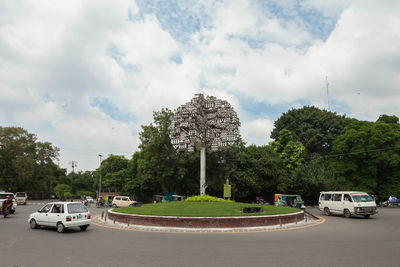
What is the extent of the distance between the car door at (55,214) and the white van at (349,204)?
Result: 20939mm

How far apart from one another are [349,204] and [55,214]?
2130 cm

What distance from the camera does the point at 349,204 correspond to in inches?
928

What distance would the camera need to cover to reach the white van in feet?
75.1

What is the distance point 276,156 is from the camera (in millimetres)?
44750

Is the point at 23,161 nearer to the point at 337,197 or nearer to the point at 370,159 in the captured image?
the point at 337,197

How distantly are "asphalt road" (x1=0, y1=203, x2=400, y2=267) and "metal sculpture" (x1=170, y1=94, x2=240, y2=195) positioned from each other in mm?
14789

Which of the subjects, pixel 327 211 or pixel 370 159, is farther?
pixel 370 159

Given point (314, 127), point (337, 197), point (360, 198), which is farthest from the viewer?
point (314, 127)

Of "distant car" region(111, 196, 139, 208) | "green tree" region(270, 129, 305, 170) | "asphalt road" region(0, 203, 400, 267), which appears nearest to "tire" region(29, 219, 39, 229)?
"asphalt road" region(0, 203, 400, 267)

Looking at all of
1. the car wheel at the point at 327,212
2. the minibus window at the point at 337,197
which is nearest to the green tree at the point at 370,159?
the car wheel at the point at 327,212

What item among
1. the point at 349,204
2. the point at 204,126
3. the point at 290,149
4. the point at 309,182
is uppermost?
the point at 204,126

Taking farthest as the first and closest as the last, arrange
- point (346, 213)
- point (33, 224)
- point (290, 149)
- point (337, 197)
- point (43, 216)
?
point (290, 149)
point (337, 197)
point (346, 213)
point (33, 224)
point (43, 216)

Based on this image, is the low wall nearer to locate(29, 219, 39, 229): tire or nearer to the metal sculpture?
locate(29, 219, 39, 229): tire

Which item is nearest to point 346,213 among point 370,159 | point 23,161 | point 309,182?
point 309,182
